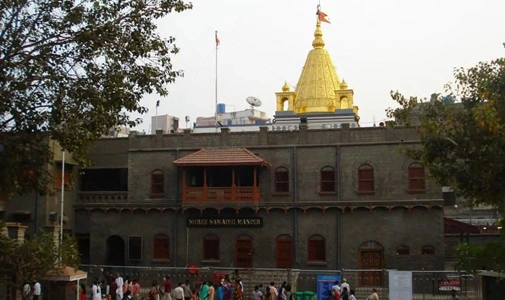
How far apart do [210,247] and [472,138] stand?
2304 centimetres

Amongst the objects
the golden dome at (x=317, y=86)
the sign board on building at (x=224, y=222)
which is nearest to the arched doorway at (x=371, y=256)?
the sign board on building at (x=224, y=222)

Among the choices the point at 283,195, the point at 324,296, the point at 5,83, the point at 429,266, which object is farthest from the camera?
the point at 283,195

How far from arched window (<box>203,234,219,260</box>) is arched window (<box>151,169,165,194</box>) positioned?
3.62 meters

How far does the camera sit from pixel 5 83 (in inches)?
577

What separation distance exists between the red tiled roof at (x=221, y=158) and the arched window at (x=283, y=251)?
396 cm

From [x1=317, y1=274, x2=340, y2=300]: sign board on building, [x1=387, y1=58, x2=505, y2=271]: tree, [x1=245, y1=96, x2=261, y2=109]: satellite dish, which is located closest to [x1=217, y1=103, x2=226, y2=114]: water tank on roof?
[x1=245, y1=96, x2=261, y2=109]: satellite dish

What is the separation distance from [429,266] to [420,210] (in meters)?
2.71

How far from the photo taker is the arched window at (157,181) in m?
38.2

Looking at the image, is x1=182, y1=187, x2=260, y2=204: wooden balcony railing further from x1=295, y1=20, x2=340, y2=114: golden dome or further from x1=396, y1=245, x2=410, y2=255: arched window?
x1=295, y1=20, x2=340, y2=114: golden dome

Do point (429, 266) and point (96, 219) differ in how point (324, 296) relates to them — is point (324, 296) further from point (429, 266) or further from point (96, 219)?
point (96, 219)

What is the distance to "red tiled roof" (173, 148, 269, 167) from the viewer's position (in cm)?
3591

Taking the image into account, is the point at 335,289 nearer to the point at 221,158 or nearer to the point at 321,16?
the point at 221,158

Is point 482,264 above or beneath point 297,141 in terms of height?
beneath

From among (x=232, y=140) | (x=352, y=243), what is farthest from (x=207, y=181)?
(x=352, y=243)
